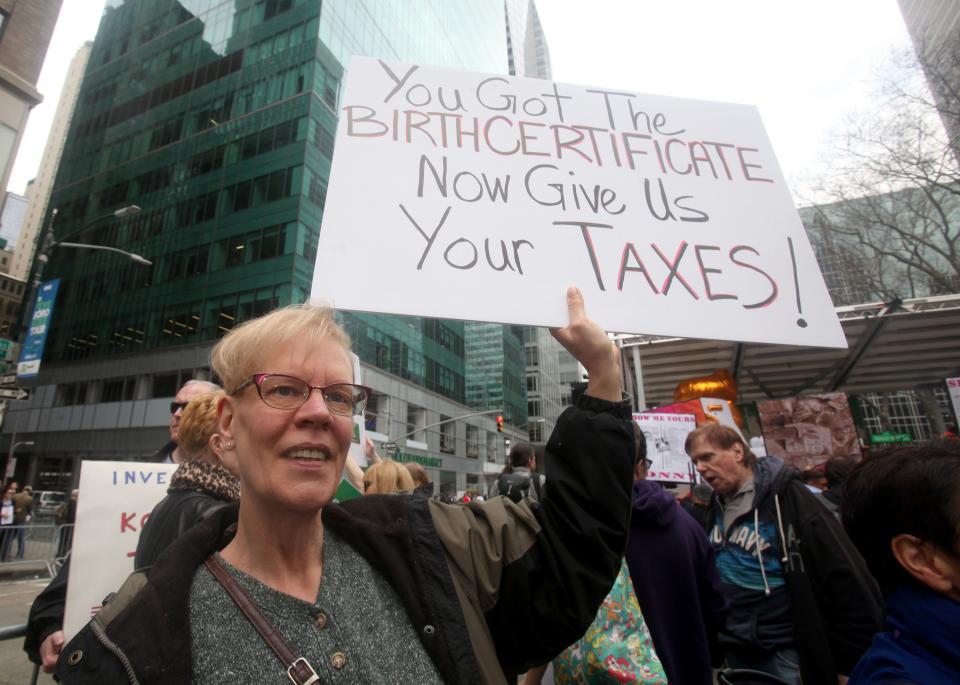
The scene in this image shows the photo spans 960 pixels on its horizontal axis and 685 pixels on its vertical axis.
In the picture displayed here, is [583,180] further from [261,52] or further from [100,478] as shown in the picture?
[261,52]

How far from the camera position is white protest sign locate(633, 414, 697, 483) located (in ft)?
23.0

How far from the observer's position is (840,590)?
2400 millimetres

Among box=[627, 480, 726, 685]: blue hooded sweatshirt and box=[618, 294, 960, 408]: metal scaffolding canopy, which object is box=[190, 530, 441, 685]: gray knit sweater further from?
box=[618, 294, 960, 408]: metal scaffolding canopy

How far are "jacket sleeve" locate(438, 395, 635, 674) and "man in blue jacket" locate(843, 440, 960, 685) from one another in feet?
2.34

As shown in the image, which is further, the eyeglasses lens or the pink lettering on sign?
the pink lettering on sign

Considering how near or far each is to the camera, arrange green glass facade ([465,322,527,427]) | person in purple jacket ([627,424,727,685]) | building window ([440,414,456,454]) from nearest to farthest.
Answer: person in purple jacket ([627,424,727,685]) < building window ([440,414,456,454]) < green glass facade ([465,322,527,427])

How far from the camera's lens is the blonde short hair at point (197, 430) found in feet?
7.22

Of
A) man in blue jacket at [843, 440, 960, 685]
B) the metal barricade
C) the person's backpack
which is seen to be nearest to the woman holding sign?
man in blue jacket at [843, 440, 960, 685]

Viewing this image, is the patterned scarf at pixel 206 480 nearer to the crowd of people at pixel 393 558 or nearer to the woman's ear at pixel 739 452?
the crowd of people at pixel 393 558

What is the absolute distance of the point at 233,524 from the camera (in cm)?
137

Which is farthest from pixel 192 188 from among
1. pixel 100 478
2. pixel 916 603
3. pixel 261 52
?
pixel 916 603

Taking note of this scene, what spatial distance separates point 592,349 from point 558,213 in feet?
2.35

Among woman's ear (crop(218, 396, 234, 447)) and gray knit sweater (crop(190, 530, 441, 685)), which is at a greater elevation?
woman's ear (crop(218, 396, 234, 447))

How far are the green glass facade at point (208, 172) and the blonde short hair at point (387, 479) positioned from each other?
25.9 metres
